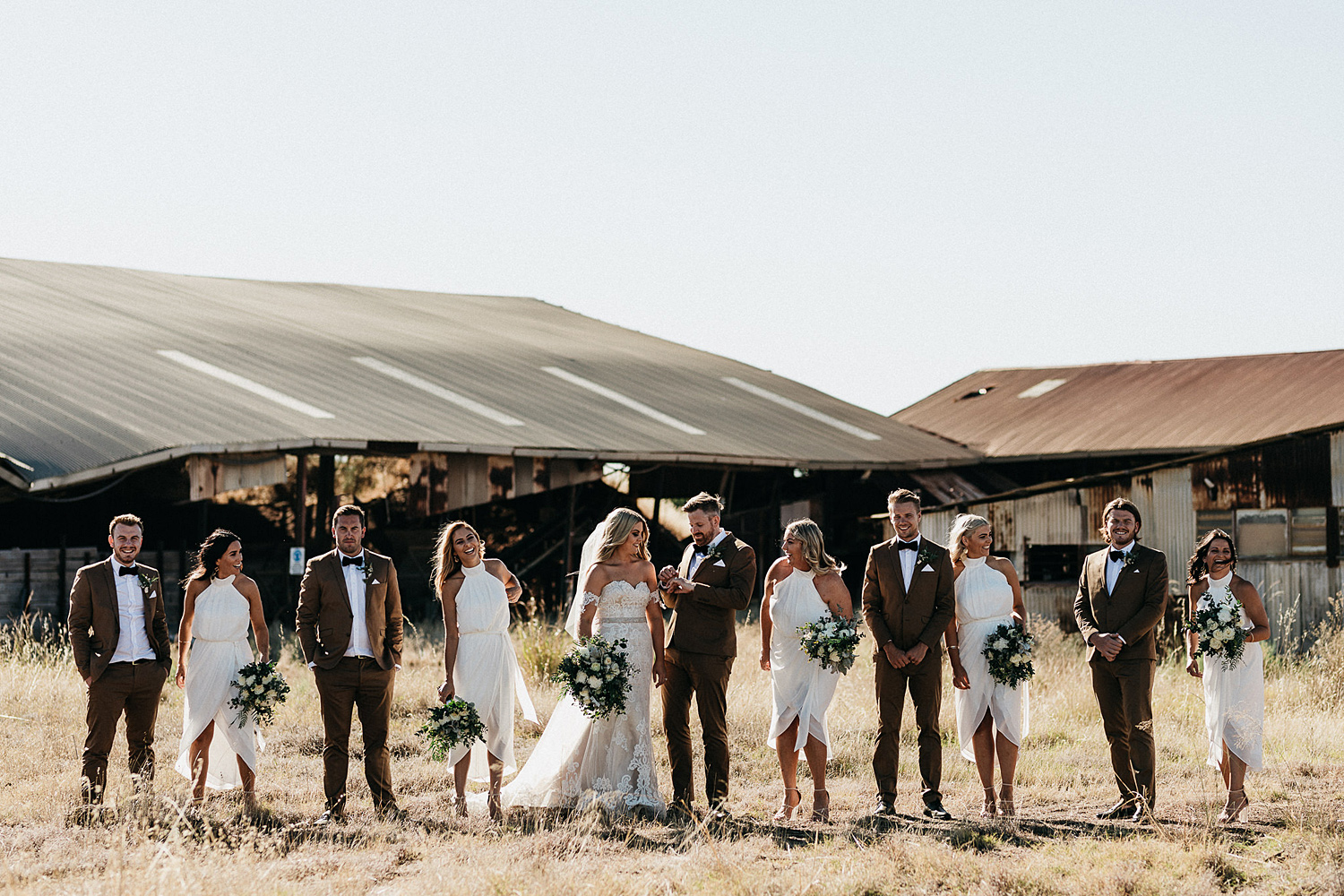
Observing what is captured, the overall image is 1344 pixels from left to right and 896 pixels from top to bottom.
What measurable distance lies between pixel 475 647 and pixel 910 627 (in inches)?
109

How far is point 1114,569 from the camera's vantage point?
8.54m

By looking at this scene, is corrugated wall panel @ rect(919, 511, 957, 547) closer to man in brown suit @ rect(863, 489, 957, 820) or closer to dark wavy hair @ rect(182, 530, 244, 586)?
man in brown suit @ rect(863, 489, 957, 820)

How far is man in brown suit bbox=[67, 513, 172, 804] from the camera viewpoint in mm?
8289

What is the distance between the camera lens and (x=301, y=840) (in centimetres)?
793

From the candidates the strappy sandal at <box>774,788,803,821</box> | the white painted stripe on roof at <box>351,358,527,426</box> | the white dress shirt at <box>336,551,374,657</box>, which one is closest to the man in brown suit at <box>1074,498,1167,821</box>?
the strappy sandal at <box>774,788,803,821</box>

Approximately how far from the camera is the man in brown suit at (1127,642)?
838 centimetres

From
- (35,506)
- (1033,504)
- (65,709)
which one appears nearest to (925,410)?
(1033,504)

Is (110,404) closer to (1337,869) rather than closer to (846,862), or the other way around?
(846,862)

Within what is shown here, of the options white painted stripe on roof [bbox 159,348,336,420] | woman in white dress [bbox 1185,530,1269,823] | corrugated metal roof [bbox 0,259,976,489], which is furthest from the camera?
white painted stripe on roof [bbox 159,348,336,420]

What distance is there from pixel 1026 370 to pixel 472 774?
85.1ft

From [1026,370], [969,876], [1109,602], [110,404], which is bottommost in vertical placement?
[969,876]

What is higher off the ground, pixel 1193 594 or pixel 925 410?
pixel 925 410

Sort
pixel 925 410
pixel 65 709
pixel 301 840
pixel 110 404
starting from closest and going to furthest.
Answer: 1. pixel 301 840
2. pixel 65 709
3. pixel 110 404
4. pixel 925 410

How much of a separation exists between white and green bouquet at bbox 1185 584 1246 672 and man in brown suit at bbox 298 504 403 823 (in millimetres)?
4916
